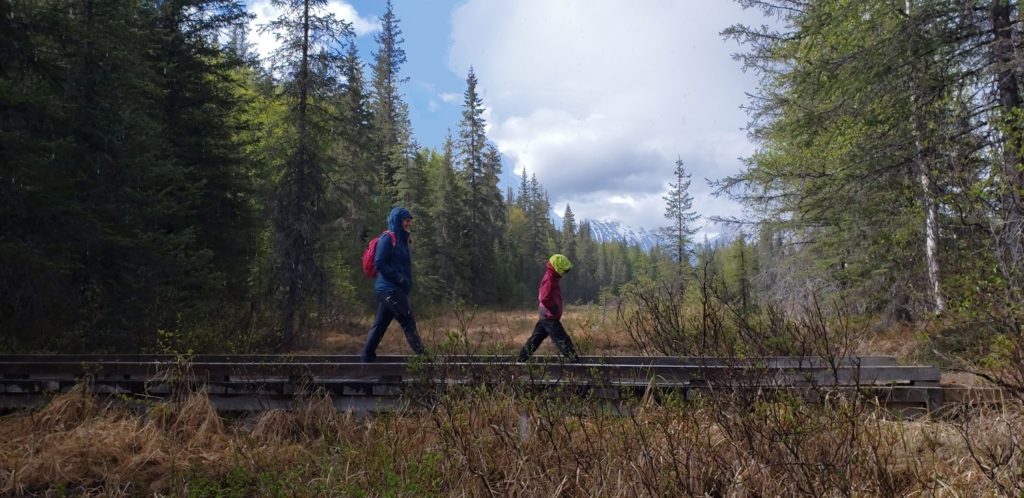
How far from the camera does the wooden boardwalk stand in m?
4.00

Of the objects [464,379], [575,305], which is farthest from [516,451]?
[575,305]

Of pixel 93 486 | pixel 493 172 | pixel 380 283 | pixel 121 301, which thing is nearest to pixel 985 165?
pixel 380 283

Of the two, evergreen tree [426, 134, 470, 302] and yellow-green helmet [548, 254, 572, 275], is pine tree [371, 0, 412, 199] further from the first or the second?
yellow-green helmet [548, 254, 572, 275]

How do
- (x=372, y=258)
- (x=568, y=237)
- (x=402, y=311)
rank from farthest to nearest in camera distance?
1. (x=568, y=237)
2. (x=372, y=258)
3. (x=402, y=311)

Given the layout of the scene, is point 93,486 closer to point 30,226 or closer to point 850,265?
point 30,226

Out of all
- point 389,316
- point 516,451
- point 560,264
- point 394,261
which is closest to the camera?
point 516,451

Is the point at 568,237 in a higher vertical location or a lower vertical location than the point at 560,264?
higher

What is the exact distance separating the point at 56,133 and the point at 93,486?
359 inches

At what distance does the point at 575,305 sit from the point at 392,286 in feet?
44.2

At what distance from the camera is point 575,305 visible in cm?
1941

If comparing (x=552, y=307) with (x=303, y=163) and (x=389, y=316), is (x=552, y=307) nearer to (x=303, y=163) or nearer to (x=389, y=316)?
(x=389, y=316)

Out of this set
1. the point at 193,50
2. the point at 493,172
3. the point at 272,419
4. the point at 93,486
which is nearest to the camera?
the point at 93,486

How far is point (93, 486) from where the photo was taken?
13.3ft

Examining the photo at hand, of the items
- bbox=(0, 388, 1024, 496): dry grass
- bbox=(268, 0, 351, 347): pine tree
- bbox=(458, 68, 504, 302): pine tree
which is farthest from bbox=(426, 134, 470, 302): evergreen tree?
bbox=(0, 388, 1024, 496): dry grass
